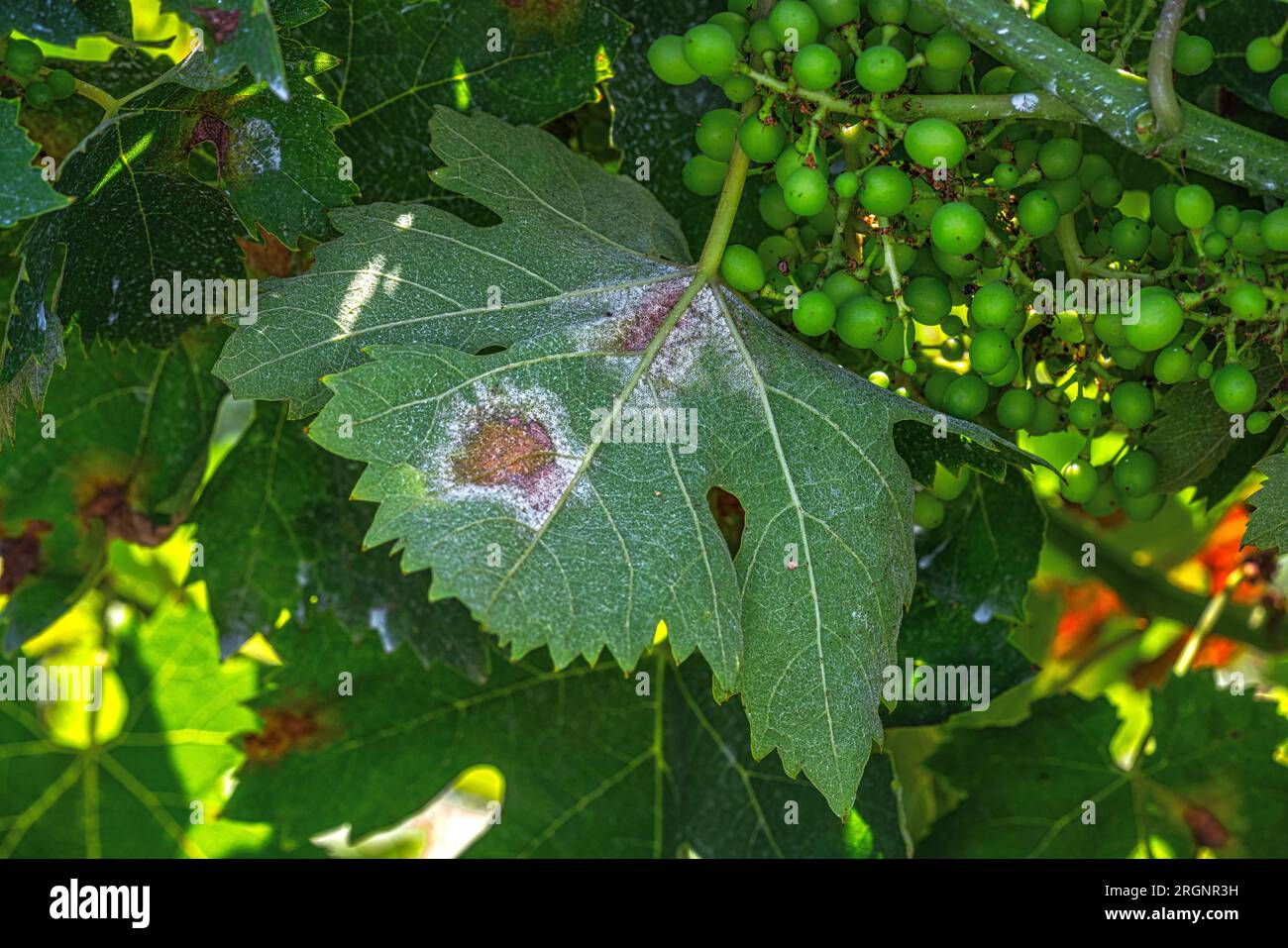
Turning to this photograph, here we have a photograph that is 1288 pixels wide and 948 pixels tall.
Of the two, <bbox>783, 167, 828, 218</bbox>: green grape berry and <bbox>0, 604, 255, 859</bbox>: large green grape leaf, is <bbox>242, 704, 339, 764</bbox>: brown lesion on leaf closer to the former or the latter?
<bbox>0, 604, 255, 859</bbox>: large green grape leaf

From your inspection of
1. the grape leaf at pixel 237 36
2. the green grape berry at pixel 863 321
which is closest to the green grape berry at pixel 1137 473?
the green grape berry at pixel 863 321

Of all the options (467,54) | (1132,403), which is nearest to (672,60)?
(467,54)

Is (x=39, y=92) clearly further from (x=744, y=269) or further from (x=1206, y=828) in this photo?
(x=1206, y=828)

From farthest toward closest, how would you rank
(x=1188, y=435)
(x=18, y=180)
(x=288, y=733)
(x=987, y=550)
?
(x=288, y=733), (x=987, y=550), (x=1188, y=435), (x=18, y=180)
